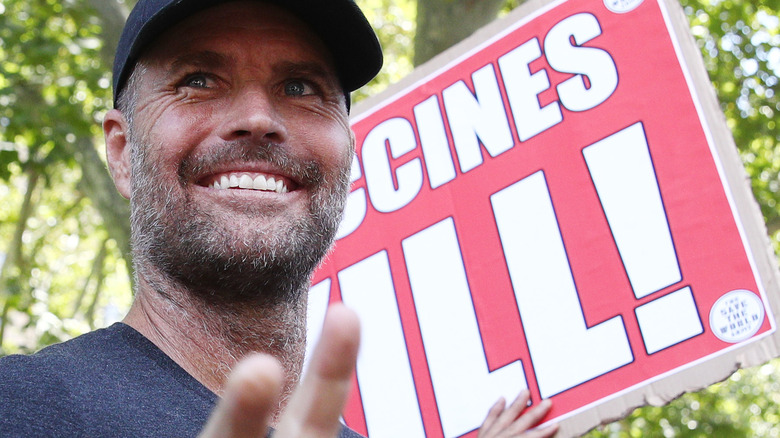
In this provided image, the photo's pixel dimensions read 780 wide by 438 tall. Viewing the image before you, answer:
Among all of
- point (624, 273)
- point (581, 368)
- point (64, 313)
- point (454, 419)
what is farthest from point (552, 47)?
point (64, 313)

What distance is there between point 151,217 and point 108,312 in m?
8.65

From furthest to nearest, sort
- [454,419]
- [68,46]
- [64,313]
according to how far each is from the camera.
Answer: [64,313], [68,46], [454,419]

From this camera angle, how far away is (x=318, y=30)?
5.59 ft

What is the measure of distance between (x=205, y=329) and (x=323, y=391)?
0.92 metres

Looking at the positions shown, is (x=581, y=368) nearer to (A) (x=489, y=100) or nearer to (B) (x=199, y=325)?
(A) (x=489, y=100)

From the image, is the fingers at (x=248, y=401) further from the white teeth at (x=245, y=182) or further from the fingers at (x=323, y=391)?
the white teeth at (x=245, y=182)

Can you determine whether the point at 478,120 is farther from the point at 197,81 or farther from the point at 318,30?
the point at 197,81

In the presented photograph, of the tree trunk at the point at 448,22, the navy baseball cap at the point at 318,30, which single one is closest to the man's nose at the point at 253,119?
the navy baseball cap at the point at 318,30

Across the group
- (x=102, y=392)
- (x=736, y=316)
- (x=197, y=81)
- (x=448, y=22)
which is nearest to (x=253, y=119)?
(x=197, y=81)

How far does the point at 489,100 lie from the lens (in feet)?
7.84

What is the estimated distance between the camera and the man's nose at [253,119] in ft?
4.92

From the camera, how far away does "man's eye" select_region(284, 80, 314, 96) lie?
5.35 ft

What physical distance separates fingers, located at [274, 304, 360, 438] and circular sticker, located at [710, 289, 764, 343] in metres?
1.50

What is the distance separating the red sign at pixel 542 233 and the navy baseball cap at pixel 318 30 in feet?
2.13
